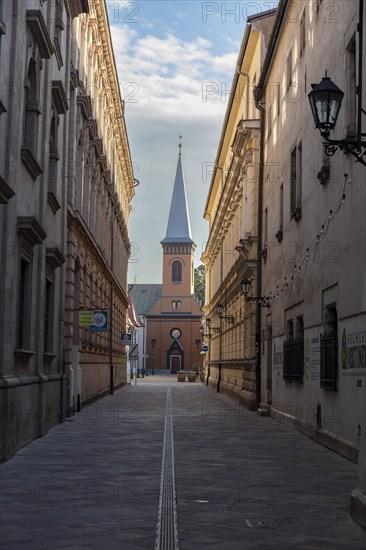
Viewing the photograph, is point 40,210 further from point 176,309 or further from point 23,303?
point 176,309

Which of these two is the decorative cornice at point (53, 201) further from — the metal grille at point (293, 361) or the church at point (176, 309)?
the church at point (176, 309)

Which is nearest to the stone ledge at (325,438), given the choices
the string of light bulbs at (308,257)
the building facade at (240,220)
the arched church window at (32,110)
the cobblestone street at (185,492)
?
the cobblestone street at (185,492)

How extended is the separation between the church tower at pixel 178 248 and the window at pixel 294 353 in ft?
284

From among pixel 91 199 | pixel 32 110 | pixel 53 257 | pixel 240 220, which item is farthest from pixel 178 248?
pixel 32 110

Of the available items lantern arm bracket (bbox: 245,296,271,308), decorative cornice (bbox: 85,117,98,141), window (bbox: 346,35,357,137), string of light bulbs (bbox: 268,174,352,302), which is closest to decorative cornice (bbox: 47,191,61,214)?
string of light bulbs (bbox: 268,174,352,302)

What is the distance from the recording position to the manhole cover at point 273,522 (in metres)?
7.77

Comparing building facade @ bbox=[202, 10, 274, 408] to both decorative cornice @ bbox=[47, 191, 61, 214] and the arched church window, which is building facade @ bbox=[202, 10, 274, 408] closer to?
decorative cornice @ bbox=[47, 191, 61, 214]

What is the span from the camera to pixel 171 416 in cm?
2392

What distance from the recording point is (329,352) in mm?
15039

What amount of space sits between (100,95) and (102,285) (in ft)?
27.9

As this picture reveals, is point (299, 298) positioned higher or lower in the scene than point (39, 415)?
higher

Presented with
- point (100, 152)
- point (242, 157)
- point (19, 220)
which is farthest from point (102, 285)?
point (19, 220)

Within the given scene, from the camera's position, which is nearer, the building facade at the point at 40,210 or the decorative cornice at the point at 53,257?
the building facade at the point at 40,210

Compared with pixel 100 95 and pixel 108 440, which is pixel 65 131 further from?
pixel 100 95
